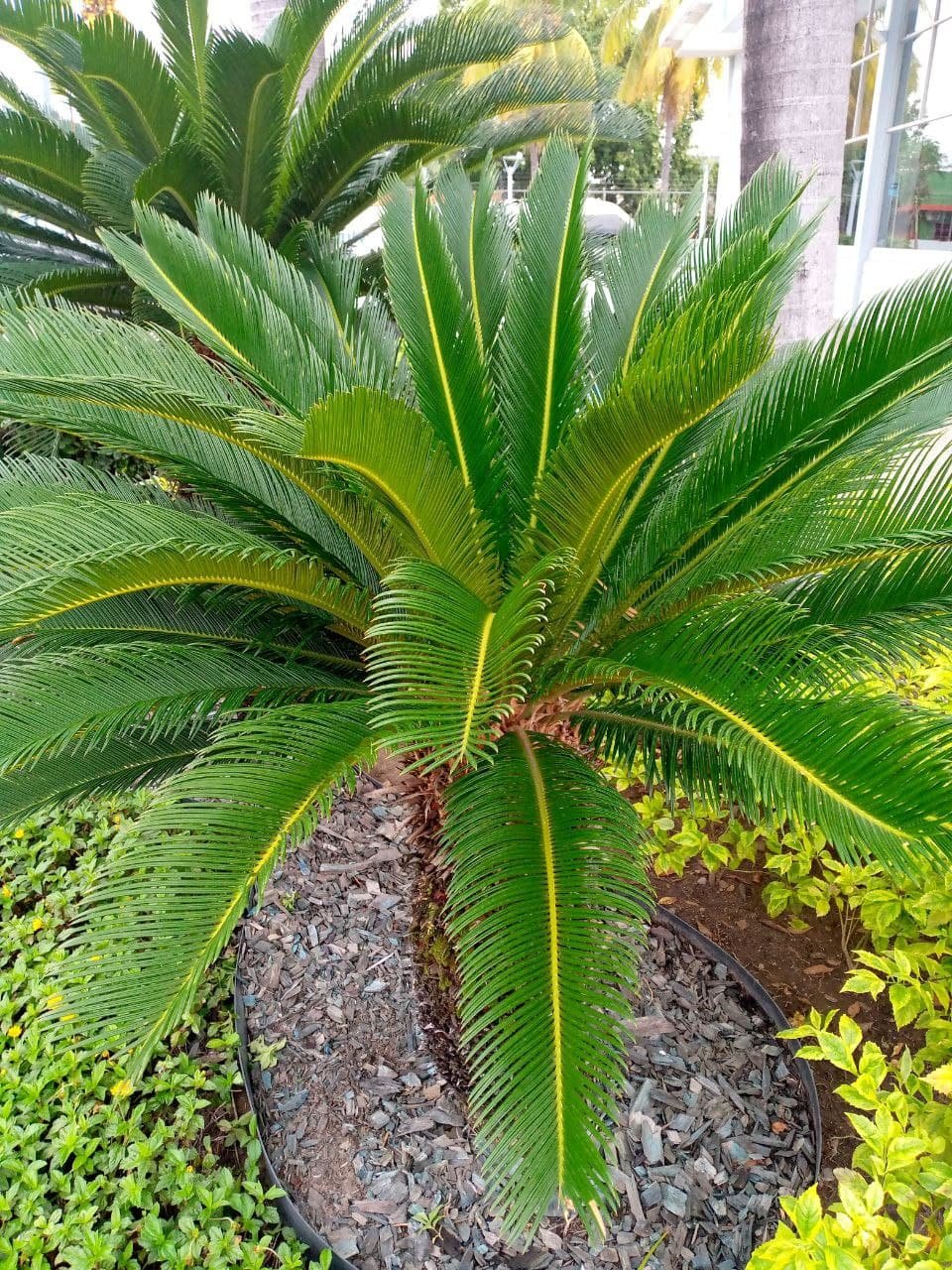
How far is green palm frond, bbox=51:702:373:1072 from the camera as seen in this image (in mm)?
1213

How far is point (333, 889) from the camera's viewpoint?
118 inches

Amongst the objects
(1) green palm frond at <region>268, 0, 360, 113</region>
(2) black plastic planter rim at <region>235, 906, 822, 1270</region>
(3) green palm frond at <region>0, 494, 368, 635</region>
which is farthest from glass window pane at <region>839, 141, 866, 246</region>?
(3) green palm frond at <region>0, 494, 368, 635</region>

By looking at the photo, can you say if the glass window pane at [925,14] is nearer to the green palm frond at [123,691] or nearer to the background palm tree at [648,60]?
the green palm frond at [123,691]

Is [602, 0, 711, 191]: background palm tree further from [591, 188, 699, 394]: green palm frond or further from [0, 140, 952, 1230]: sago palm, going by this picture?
[0, 140, 952, 1230]: sago palm

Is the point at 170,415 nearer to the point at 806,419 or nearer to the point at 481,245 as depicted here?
the point at 481,245

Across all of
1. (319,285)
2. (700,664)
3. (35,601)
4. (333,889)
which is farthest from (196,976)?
(319,285)

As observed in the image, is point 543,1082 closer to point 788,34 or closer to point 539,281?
point 539,281

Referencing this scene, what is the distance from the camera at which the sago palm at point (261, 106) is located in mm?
Result: 3703

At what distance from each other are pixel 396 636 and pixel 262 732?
37cm

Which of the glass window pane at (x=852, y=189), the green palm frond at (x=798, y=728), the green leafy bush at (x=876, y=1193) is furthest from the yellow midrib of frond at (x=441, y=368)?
the glass window pane at (x=852, y=189)

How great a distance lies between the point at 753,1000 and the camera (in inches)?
96.1

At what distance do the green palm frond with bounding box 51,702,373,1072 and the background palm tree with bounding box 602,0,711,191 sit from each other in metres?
26.9

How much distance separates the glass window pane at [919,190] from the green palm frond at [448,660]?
852cm

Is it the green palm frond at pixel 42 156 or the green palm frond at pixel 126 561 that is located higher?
the green palm frond at pixel 42 156
